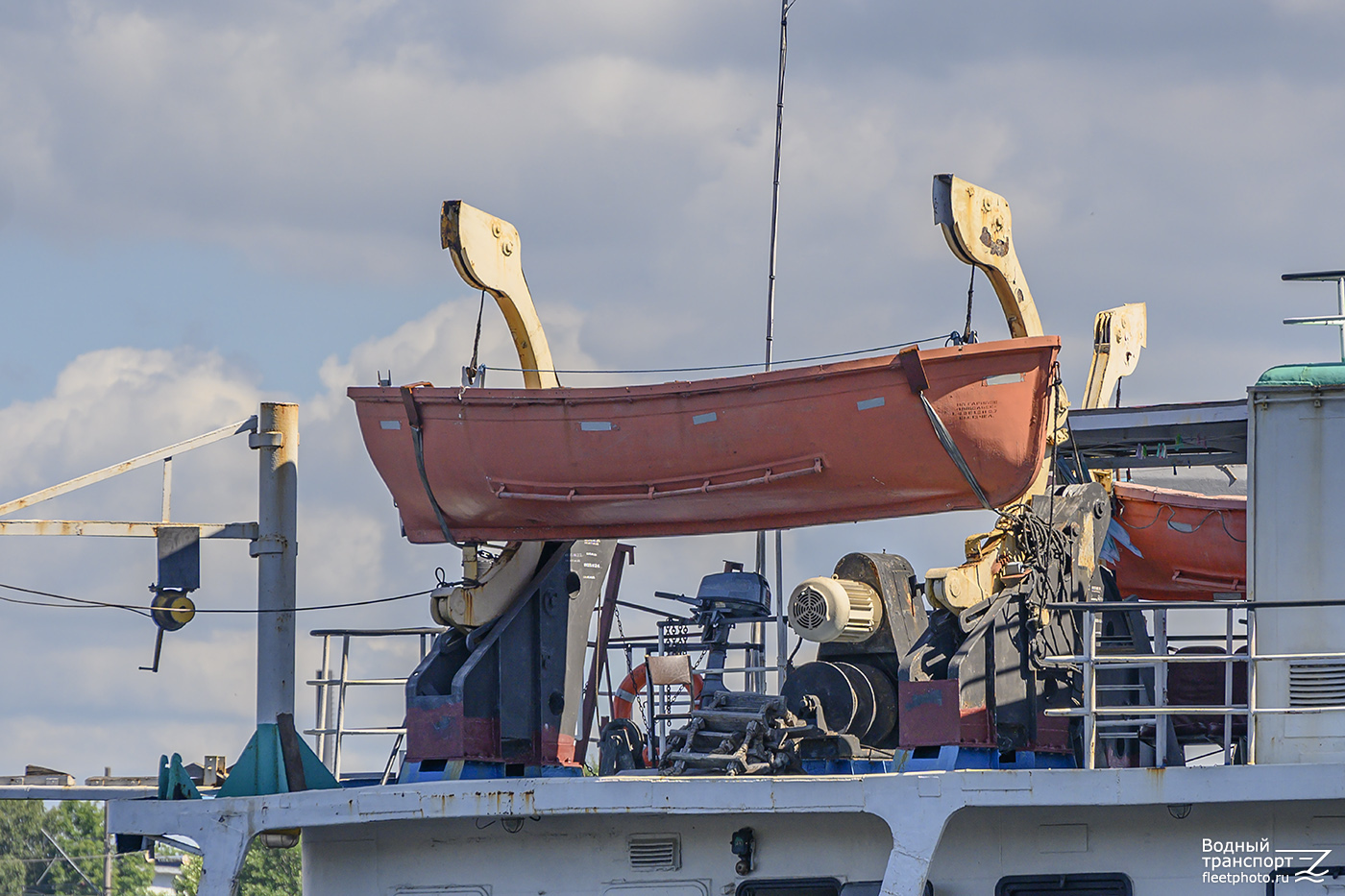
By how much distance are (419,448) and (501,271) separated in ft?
5.00

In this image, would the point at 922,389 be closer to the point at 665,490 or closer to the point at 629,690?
the point at 665,490

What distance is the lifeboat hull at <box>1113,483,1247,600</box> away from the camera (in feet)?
50.6

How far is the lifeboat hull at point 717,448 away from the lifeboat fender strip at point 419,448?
0.03 metres

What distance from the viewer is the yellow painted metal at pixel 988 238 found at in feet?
41.8

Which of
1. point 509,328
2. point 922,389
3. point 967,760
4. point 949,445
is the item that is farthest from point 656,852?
point 509,328

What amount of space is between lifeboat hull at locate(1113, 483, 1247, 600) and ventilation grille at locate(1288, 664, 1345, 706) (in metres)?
4.13

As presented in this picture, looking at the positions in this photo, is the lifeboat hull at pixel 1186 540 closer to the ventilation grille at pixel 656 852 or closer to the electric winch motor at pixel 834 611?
the electric winch motor at pixel 834 611

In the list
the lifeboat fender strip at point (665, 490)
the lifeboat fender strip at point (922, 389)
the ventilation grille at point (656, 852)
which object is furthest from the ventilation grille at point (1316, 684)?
Result: the ventilation grille at point (656, 852)

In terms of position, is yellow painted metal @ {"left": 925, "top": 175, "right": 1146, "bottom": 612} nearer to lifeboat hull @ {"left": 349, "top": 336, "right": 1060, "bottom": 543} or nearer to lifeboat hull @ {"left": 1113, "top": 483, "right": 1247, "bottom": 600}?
lifeboat hull @ {"left": 349, "top": 336, "right": 1060, "bottom": 543}

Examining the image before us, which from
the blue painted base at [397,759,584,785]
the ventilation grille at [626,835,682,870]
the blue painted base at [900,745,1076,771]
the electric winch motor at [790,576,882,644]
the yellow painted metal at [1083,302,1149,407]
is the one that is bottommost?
the ventilation grille at [626,835,682,870]

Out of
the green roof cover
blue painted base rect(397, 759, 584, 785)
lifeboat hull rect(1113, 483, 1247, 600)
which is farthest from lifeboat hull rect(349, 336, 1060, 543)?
lifeboat hull rect(1113, 483, 1247, 600)

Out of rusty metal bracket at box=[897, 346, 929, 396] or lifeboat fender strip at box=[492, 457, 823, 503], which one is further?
lifeboat fender strip at box=[492, 457, 823, 503]

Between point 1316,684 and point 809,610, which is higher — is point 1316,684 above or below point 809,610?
below

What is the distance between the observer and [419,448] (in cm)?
1357
